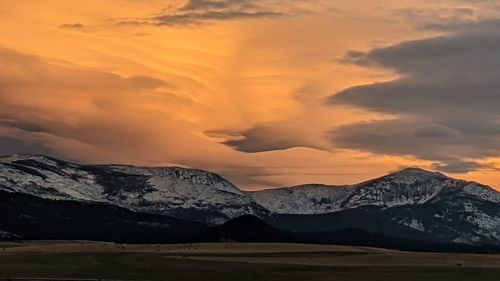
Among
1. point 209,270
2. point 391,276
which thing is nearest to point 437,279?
point 391,276

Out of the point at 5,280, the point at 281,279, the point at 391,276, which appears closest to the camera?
the point at 5,280

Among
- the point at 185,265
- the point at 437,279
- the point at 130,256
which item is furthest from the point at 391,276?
the point at 130,256

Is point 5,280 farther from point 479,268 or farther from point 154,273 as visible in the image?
point 479,268

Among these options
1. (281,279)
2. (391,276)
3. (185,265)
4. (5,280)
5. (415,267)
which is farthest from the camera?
(415,267)

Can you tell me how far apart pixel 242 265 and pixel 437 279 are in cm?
3329

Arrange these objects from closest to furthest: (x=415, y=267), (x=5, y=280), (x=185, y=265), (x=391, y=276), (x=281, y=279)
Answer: (x=5, y=280) → (x=281, y=279) → (x=391, y=276) → (x=185, y=265) → (x=415, y=267)

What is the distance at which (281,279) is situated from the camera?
113 metres

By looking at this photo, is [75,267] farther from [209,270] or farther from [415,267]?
[415,267]

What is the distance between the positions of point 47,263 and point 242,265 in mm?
30724

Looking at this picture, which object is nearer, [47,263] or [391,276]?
[391,276]

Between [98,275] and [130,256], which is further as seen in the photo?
[130,256]

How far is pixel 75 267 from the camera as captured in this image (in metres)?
127

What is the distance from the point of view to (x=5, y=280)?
101 m

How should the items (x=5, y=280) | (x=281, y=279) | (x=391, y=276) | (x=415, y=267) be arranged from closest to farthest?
(x=5, y=280) < (x=281, y=279) < (x=391, y=276) < (x=415, y=267)
